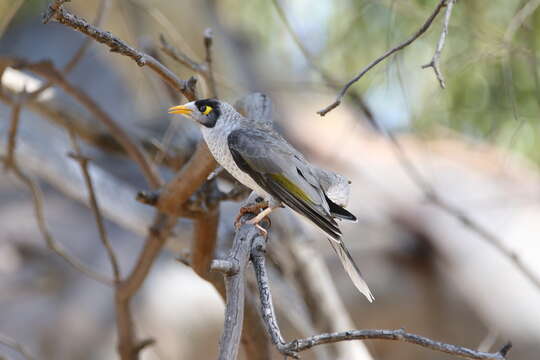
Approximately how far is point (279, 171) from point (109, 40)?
664 millimetres

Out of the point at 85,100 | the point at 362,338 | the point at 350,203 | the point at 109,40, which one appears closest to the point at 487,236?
the point at 85,100

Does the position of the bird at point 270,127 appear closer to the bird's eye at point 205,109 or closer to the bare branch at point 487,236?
the bird's eye at point 205,109

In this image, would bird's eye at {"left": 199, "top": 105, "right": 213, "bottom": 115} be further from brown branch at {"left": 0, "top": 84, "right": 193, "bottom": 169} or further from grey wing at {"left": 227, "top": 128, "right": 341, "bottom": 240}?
brown branch at {"left": 0, "top": 84, "right": 193, "bottom": 169}

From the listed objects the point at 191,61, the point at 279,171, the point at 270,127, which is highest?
the point at 191,61

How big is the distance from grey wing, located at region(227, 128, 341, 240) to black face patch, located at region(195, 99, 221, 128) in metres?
0.09

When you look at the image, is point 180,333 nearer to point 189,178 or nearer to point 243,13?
point 243,13

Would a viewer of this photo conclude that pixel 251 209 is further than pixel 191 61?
No

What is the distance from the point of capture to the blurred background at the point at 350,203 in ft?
15.6

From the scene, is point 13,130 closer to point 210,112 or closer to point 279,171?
point 210,112

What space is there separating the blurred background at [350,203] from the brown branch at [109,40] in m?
2.06

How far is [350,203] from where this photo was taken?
668cm

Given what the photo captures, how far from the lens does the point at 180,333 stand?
21.9 feet

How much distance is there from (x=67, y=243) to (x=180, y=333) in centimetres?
189

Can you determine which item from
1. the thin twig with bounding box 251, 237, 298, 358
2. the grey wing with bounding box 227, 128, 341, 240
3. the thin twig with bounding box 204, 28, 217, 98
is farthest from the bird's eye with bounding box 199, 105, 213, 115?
the thin twig with bounding box 204, 28, 217, 98
